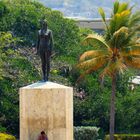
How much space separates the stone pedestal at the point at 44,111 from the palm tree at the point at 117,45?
10322mm

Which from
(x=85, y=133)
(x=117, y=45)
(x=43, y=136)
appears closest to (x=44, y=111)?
(x=43, y=136)

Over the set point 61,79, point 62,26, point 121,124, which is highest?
point 62,26

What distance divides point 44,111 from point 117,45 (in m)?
11.6

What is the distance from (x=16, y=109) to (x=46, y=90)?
18794mm

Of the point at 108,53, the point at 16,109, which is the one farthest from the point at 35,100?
the point at 16,109

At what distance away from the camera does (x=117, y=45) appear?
3553cm

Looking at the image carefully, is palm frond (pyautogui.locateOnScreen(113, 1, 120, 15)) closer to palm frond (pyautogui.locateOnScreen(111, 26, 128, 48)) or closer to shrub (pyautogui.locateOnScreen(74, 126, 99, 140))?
palm frond (pyautogui.locateOnScreen(111, 26, 128, 48))

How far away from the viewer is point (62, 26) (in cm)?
5259

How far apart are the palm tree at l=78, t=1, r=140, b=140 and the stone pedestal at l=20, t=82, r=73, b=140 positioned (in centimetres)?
1032

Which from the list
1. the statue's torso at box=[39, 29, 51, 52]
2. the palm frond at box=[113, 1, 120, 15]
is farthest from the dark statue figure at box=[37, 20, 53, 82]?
the palm frond at box=[113, 1, 120, 15]

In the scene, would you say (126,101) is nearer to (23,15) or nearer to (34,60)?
(34,60)

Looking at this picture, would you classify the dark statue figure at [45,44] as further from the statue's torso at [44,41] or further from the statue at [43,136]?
the statue at [43,136]

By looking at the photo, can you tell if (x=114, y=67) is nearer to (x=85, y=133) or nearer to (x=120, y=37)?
(x=120, y=37)

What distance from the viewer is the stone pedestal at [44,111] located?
969 inches
